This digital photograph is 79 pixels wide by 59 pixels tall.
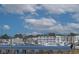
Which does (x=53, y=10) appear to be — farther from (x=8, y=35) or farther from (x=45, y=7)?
(x=8, y=35)

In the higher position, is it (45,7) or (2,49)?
(45,7)

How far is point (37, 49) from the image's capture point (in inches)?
115

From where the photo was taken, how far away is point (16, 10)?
2.91 meters

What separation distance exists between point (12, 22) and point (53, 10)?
16.9 inches

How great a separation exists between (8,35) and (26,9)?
0.32 metres
